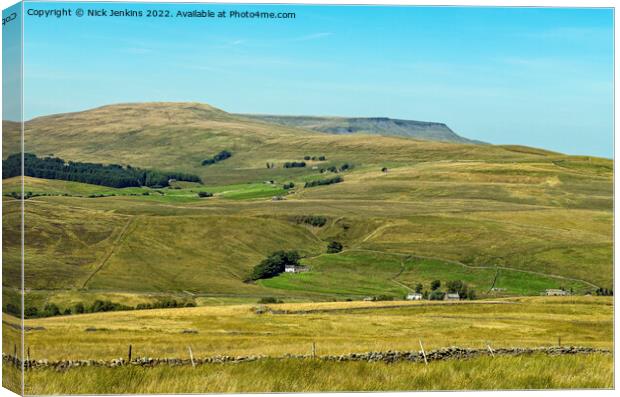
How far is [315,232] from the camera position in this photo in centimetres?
7769

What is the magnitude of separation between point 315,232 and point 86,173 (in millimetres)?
17715

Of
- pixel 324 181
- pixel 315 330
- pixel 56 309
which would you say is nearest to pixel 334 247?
pixel 56 309

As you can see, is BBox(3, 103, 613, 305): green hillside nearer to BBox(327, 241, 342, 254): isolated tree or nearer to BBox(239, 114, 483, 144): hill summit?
BBox(327, 241, 342, 254): isolated tree

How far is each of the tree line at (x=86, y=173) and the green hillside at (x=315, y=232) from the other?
2.82 ft

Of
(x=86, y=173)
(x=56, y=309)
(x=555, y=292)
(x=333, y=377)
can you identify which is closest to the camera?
(x=333, y=377)

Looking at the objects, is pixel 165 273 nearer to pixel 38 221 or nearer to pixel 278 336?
pixel 38 221

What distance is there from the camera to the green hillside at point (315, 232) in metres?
54.0

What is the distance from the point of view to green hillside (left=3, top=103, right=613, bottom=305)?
54.0m

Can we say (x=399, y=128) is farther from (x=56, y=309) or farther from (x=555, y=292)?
(x=56, y=309)

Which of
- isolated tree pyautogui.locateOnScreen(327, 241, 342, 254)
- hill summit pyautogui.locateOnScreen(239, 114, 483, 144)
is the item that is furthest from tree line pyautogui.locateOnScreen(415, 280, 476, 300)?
isolated tree pyautogui.locateOnScreen(327, 241, 342, 254)

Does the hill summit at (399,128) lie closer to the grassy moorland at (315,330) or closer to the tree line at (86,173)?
the grassy moorland at (315,330)

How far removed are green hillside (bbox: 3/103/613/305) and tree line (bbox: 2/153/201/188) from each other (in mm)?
858

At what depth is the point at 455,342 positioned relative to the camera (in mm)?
23719

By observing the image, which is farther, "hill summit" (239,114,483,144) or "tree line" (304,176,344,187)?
"tree line" (304,176,344,187)
